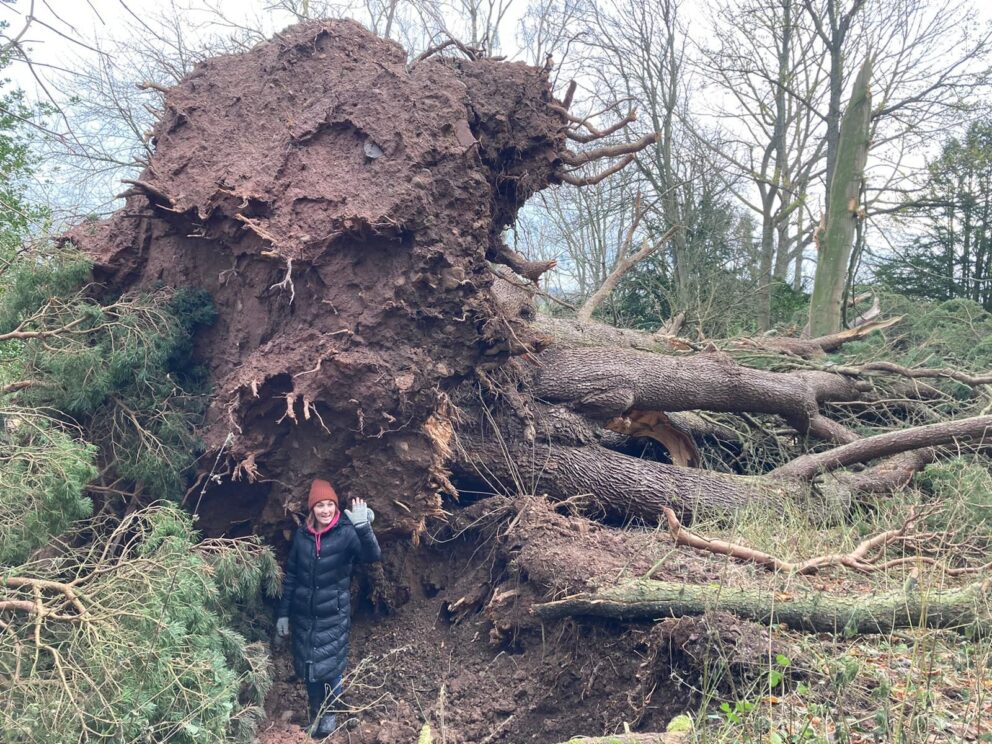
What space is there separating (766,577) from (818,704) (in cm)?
115

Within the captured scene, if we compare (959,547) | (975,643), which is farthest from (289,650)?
(959,547)

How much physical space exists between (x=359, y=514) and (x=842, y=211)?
34.3 ft

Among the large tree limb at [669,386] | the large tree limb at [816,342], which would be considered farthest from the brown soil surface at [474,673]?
the large tree limb at [816,342]

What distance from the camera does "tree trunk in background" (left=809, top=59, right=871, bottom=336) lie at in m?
12.1

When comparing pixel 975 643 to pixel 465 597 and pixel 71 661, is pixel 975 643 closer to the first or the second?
pixel 465 597

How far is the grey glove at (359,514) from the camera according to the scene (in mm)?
4953

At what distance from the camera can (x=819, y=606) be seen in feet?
13.0

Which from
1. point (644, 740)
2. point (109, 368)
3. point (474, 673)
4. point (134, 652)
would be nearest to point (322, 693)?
point (474, 673)

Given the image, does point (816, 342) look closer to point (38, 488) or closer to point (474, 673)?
point (474, 673)

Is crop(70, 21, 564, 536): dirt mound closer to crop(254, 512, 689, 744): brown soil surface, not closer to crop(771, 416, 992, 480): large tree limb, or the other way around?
crop(254, 512, 689, 744): brown soil surface

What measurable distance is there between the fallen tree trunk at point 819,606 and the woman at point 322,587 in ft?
5.48

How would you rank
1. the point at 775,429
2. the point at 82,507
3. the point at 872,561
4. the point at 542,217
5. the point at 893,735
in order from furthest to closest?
the point at 542,217
the point at 775,429
the point at 872,561
the point at 82,507
the point at 893,735

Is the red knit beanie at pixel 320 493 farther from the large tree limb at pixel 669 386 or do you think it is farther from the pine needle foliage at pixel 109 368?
the large tree limb at pixel 669 386

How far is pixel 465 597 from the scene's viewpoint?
5.37 metres
